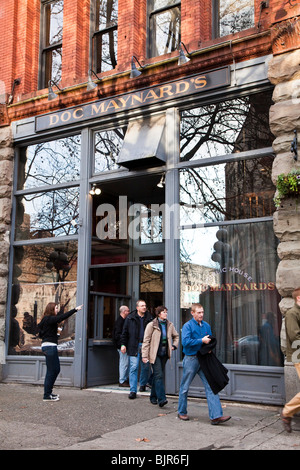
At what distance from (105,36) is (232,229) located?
6116 mm

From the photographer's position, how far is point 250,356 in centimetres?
895

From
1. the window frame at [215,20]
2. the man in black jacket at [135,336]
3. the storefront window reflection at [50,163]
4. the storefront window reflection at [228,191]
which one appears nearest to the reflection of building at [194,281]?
the man in black jacket at [135,336]

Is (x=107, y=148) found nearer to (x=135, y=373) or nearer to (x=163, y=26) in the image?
(x=163, y=26)

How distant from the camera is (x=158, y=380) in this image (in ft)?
28.2

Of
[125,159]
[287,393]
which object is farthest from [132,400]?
[125,159]

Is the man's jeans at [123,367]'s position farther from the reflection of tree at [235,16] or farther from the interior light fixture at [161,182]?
the reflection of tree at [235,16]

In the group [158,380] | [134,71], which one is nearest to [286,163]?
[134,71]

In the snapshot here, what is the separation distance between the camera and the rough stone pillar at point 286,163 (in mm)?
8109

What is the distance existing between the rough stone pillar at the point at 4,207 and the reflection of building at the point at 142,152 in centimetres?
3

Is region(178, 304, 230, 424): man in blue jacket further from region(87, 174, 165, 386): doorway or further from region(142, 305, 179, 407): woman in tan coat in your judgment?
region(87, 174, 165, 386): doorway

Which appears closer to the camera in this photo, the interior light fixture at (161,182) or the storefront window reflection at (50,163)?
the interior light fixture at (161,182)

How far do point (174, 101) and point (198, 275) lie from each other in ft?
12.0

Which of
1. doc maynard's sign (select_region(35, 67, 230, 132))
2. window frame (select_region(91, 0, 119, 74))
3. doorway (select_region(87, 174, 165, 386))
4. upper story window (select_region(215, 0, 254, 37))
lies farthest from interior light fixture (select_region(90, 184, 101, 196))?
upper story window (select_region(215, 0, 254, 37))

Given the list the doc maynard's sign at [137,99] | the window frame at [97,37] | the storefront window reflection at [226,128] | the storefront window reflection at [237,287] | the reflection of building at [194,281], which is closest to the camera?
the storefront window reflection at [237,287]
